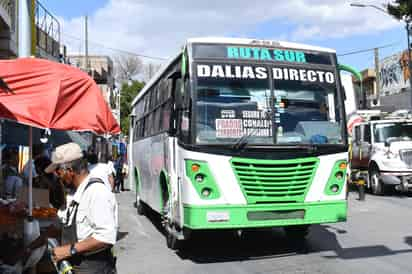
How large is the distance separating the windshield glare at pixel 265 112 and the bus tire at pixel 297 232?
76.2 inches

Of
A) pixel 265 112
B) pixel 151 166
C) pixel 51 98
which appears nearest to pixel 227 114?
pixel 265 112

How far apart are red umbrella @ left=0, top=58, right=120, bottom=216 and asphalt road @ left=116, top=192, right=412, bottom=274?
314cm

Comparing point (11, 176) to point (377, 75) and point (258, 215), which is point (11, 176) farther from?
point (377, 75)

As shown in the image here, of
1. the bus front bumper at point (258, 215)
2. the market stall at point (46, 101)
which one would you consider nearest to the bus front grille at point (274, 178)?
the bus front bumper at point (258, 215)

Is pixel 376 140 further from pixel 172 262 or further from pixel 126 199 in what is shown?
pixel 172 262

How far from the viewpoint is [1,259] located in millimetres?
5039

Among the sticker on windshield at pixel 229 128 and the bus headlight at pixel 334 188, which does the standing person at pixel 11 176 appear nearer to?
the sticker on windshield at pixel 229 128

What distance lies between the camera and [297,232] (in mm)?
9430

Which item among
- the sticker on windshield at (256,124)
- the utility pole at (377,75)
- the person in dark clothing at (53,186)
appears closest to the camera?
the sticker on windshield at (256,124)

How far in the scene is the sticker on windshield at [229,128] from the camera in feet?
25.4

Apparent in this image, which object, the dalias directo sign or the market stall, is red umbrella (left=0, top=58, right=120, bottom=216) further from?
the dalias directo sign

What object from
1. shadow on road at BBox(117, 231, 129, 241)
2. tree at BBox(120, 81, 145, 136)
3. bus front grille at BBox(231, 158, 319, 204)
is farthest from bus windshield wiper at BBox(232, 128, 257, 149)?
tree at BBox(120, 81, 145, 136)

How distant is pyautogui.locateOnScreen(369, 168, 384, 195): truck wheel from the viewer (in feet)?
58.4

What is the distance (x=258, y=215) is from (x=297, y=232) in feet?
6.65
